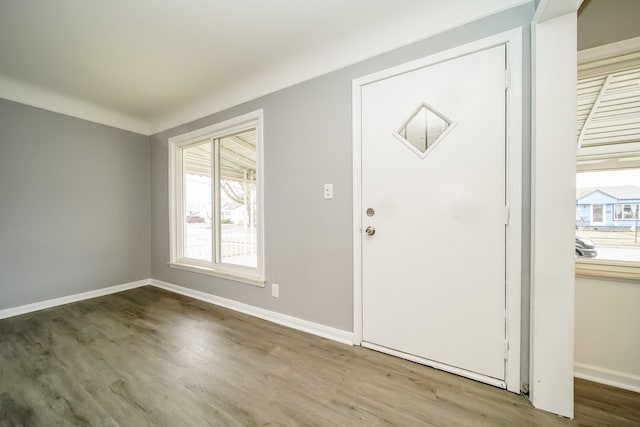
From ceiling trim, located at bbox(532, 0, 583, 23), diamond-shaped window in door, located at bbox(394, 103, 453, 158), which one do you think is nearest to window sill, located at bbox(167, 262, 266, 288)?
diamond-shaped window in door, located at bbox(394, 103, 453, 158)

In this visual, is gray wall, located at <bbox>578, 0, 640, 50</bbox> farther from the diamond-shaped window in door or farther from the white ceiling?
the diamond-shaped window in door

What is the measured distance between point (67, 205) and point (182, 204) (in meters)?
1.23

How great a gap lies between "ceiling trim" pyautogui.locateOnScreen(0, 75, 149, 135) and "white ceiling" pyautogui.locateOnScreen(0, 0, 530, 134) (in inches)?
0.4

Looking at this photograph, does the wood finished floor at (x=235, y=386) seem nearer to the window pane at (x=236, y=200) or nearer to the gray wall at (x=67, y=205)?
the gray wall at (x=67, y=205)

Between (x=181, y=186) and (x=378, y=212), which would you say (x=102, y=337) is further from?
(x=378, y=212)

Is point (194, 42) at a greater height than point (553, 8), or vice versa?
point (194, 42)

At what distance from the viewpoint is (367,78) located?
5.94 feet

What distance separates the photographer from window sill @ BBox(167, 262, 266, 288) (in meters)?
2.42

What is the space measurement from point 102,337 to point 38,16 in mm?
→ 2547

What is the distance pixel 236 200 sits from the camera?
299 cm

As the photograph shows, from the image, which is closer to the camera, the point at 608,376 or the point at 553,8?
the point at 553,8

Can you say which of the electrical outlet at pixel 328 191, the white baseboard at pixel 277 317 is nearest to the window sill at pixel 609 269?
the white baseboard at pixel 277 317

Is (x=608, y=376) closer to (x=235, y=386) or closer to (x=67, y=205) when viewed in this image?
→ (x=235, y=386)

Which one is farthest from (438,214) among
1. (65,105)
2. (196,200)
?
(65,105)
